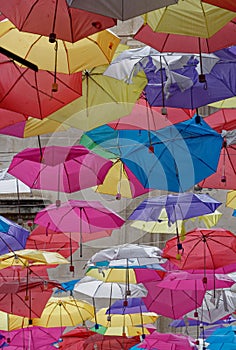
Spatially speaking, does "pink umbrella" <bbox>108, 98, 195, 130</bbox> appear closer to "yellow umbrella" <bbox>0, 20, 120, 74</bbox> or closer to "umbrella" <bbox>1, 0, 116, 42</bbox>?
"yellow umbrella" <bbox>0, 20, 120, 74</bbox>

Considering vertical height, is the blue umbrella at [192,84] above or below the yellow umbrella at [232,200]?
above

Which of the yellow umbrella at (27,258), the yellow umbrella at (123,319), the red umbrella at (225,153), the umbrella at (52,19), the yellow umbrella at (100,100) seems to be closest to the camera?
the umbrella at (52,19)

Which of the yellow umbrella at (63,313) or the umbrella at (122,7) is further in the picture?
the yellow umbrella at (63,313)

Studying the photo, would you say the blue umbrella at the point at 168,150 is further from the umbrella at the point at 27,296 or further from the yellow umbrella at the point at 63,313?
the yellow umbrella at the point at 63,313

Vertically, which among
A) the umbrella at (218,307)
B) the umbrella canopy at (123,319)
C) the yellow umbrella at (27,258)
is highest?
the yellow umbrella at (27,258)

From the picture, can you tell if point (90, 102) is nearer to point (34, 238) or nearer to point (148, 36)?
point (148, 36)

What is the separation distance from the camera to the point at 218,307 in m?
9.45

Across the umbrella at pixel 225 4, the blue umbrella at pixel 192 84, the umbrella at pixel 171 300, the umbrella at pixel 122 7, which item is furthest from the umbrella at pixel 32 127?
the umbrella at pixel 171 300

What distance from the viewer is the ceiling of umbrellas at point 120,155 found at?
16.8ft

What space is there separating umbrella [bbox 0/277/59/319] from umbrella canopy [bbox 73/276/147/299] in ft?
1.93

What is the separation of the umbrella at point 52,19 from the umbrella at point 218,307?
16.9ft

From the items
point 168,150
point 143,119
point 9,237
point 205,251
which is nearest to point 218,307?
point 205,251

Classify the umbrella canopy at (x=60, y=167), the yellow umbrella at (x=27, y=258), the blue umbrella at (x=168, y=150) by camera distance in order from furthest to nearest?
the yellow umbrella at (x=27, y=258), the umbrella canopy at (x=60, y=167), the blue umbrella at (x=168, y=150)

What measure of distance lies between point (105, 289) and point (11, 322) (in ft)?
3.77
